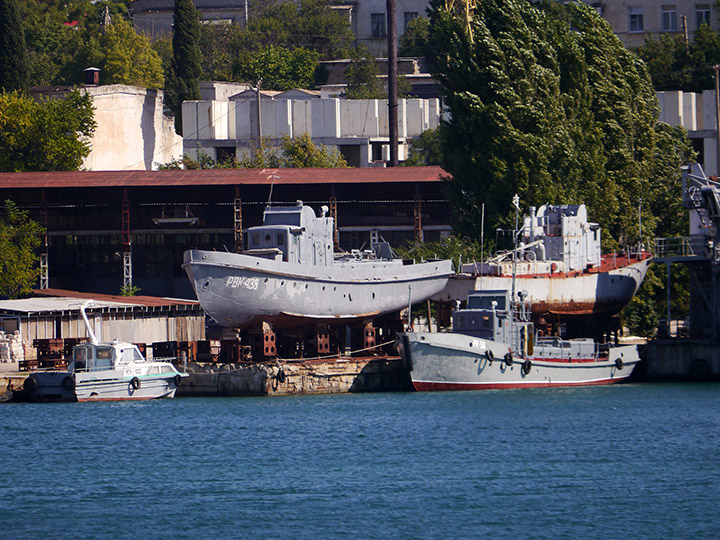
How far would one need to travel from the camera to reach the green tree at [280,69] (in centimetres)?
13162

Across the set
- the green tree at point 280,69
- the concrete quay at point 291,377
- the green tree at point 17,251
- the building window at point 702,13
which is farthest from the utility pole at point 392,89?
the building window at point 702,13

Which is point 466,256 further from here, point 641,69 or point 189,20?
point 189,20

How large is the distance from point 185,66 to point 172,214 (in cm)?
3007

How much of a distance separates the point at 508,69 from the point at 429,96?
50865 mm

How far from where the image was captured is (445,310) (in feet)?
238

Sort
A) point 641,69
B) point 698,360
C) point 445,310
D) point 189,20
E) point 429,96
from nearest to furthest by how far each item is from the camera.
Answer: point 698,360 < point 445,310 < point 641,69 < point 189,20 < point 429,96

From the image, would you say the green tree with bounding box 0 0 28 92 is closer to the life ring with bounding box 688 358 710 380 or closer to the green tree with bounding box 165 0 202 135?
the green tree with bounding box 165 0 202 135

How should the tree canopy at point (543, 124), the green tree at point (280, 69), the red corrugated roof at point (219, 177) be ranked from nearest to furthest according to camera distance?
the tree canopy at point (543, 124)
the red corrugated roof at point (219, 177)
the green tree at point (280, 69)

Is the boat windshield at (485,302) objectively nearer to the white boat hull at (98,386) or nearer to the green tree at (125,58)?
the white boat hull at (98,386)

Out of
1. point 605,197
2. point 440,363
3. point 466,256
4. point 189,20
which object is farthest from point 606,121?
point 189,20

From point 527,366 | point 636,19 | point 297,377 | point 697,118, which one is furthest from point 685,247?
point 636,19

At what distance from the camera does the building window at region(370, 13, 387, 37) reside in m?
145

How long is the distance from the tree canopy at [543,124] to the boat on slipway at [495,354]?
988cm

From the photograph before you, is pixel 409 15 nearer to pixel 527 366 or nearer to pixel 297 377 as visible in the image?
pixel 527 366
